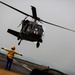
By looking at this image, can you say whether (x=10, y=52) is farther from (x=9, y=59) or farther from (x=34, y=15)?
(x=34, y=15)

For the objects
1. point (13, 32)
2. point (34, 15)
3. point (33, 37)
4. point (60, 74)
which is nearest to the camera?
point (60, 74)

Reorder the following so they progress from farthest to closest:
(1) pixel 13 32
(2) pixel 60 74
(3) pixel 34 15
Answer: (1) pixel 13 32, (3) pixel 34 15, (2) pixel 60 74

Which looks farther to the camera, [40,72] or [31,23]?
[31,23]

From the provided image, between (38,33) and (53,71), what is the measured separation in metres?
8.80

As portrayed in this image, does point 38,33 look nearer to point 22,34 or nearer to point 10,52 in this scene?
point 22,34

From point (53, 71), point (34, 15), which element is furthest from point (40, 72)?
point (34, 15)

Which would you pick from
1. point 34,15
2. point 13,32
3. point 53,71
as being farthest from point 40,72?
point 13,32

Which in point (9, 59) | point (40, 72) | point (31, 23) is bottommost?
point (40, 72)

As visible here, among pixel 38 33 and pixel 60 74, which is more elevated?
pixel 38 33

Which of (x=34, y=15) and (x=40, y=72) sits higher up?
(x=34, y=15)

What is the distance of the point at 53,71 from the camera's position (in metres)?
4.79

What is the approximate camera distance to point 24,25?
14.1 meters

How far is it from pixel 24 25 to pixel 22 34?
2.05 feet

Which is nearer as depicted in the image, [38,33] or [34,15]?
[34,15]
